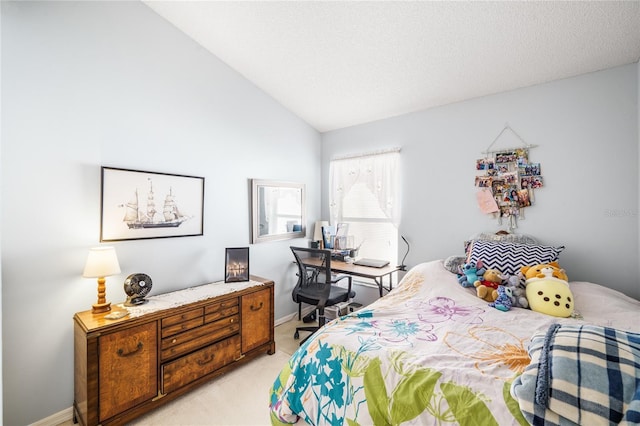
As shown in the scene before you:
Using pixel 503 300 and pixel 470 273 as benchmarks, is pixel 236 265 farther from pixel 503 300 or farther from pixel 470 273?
pixel 503 300

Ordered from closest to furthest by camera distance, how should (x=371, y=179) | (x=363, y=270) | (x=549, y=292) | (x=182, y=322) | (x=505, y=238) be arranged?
(x=549, y=292), (x=182, y=322), (x=505, y=238), (x=363, y=270), (x=371, y=179)

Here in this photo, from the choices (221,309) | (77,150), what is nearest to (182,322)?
(221,309)

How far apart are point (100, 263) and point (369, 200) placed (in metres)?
2.63

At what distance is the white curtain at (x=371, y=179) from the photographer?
311 cm

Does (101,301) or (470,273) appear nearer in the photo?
(101,301)

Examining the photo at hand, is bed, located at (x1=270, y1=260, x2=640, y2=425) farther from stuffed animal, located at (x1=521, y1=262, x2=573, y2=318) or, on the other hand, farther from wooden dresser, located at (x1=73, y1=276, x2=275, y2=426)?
wooden dresser, located at (x1=73, y1=276, x2=275, y2=426)

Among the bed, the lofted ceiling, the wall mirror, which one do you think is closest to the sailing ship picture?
the wall mirror

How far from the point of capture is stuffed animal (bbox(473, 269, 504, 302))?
1.85 metres

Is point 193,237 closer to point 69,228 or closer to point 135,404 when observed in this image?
point 69,228

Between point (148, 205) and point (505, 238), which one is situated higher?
point (148, 205)

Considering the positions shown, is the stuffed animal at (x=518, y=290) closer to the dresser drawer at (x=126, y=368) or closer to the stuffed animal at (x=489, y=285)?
the stuffed animal at (x=489, y=285)

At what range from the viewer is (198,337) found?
208 centimetres

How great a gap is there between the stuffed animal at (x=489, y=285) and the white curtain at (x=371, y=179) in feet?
4.02

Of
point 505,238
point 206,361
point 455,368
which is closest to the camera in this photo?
point 455,368
